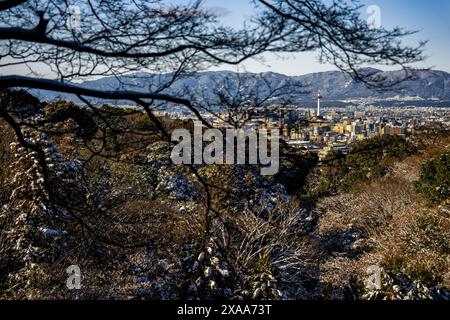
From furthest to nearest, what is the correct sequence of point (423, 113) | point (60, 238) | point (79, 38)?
point (423, 113), point (60, 238), point (79, 38)

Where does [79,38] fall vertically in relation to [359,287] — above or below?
above

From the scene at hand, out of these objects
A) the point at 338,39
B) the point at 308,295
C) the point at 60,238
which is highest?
the point at 338,39

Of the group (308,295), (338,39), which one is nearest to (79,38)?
(338,39)
